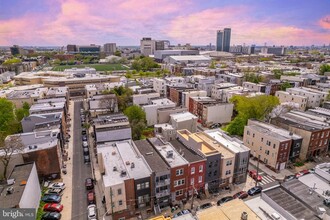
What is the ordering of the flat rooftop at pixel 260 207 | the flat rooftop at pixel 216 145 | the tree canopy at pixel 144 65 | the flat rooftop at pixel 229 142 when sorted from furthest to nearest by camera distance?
1. the tree canopy at pixel 144 65
2. the flat rooftop at pixel 229 142
3. the flat rooftop at pixel 216 145
4. the flat rooftop at pixel 260 207

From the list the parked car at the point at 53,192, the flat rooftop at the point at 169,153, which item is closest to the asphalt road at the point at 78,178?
the parked car at the point at 53,192

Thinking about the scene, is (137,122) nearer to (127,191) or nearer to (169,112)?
(169,112)

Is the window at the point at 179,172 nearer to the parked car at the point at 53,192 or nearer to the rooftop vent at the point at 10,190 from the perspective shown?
the parked car at the point at 53,192

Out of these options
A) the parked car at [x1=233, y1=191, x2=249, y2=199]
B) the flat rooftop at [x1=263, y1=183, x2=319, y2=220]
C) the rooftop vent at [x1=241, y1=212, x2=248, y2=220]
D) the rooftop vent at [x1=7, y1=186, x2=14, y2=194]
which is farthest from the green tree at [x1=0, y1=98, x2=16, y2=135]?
the flat rooftop at [x1=263, y1=183, x2=319, y2=220]

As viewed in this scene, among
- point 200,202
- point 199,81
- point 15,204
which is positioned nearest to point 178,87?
point 199,81

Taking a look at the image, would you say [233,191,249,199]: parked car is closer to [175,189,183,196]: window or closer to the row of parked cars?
[175,189,183,196]: window

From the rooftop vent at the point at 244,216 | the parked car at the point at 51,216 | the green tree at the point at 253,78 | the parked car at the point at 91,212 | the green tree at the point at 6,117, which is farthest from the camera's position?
the green tree at the point at 253,78

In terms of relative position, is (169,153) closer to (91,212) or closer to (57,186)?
(91,212)
